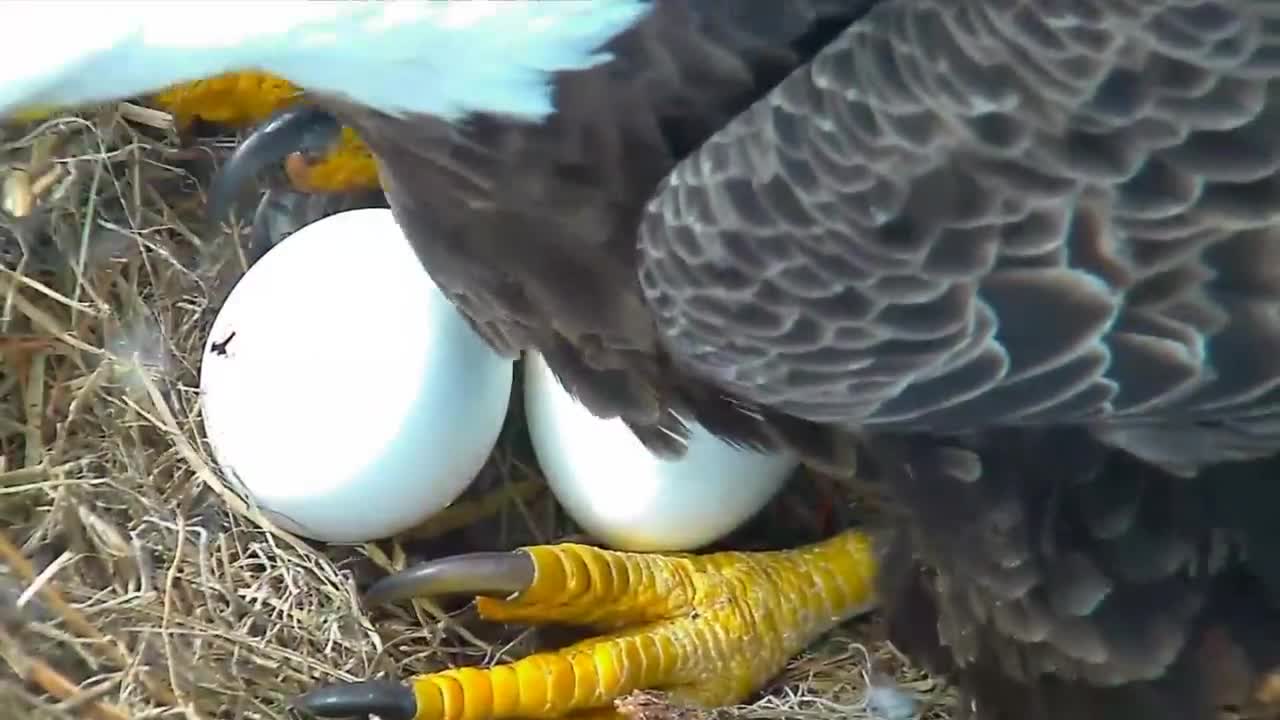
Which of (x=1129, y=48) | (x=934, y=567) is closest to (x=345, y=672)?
(x=934, y=567)

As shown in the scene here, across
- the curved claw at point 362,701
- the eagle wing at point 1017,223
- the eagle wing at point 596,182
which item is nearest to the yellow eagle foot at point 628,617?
the curved claw at point 362,701

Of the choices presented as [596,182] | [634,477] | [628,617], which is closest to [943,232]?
[596,182]

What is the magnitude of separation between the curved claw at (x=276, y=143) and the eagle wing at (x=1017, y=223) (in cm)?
53

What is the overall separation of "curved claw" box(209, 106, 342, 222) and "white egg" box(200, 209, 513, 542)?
85 mm

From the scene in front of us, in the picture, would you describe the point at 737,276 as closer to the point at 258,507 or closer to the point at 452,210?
the point at 452,210

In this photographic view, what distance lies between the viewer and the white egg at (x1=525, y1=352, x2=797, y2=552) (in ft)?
5.02

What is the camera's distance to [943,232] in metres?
1.07

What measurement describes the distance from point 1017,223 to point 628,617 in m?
Result: 0.70

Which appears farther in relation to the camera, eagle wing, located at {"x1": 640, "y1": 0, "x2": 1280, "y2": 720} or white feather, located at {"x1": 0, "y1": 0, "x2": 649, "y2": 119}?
eagle wing, located at {"x1": 640, "y1": 0, "x2": 1280, "y2": 720}

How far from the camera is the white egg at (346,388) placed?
4.80ft

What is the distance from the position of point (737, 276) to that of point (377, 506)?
522 mm

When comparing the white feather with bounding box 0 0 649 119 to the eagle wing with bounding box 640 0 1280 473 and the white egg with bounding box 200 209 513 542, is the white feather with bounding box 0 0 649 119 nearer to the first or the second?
the eagle wing with bounding box 640 0 1280 473

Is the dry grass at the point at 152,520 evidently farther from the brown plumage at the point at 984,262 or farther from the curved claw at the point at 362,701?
the brown plumage at the point at 984,262

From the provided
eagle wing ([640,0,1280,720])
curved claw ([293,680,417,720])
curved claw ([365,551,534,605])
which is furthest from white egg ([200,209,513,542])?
eagle wing ([640,0,1280,720])
